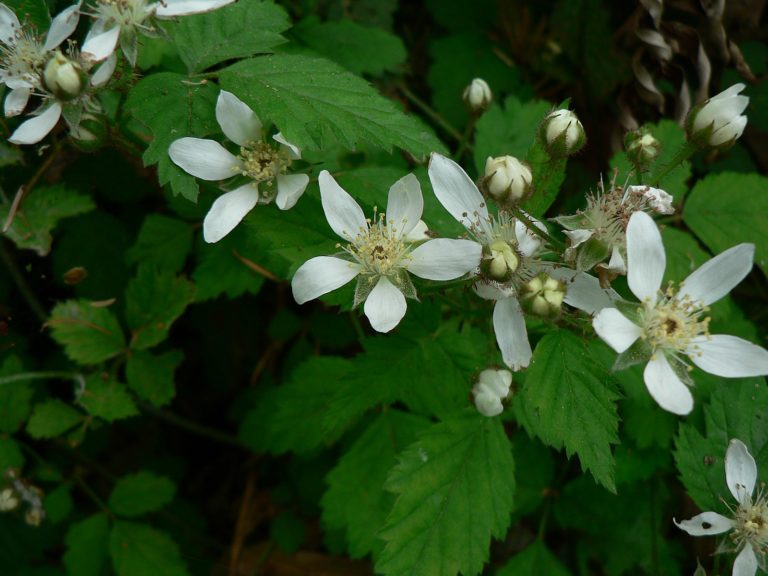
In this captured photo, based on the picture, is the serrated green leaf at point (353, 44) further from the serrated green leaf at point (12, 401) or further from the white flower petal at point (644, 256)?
the serrated green leaf at point (12, 401)

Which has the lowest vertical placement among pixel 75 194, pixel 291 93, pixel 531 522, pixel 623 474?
pixel 531 522

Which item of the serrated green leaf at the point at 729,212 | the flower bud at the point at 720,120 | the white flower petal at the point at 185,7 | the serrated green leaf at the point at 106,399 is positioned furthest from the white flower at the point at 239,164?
the serrated green leaf at the point at 729,212

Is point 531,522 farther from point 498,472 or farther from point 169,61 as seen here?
point 169,61

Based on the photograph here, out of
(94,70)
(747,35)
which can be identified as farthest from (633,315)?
(747,35)

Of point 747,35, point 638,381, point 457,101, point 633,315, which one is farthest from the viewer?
point 457,101

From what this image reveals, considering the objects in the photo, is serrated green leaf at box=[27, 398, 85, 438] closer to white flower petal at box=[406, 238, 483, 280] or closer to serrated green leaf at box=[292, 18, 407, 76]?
white flower petal at box=[406, 238, 483, 280]

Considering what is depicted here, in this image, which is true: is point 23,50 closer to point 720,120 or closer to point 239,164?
point 239,164

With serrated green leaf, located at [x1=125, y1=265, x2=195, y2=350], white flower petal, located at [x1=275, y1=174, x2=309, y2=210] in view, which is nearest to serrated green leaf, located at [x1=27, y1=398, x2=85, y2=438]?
serrated green leaf, located at [x1=125, y1=265, x2=195, y2=350]
